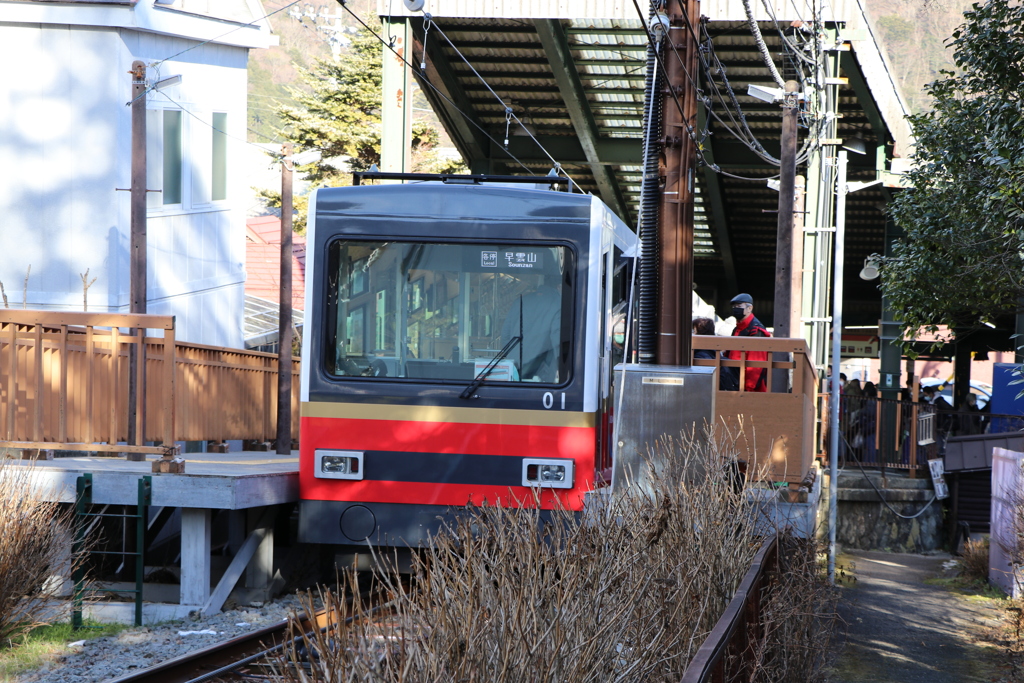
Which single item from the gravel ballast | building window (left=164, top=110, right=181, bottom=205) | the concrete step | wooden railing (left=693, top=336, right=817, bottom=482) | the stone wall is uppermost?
building window (left=164, top=110, right=181, bottom=205)

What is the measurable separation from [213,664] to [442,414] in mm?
2397

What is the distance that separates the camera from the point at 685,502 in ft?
20.2

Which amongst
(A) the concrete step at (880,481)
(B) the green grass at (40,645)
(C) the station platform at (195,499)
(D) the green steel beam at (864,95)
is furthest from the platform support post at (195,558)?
(D) the green steel beam at (864,95)

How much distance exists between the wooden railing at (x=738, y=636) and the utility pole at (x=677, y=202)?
182 centimetres

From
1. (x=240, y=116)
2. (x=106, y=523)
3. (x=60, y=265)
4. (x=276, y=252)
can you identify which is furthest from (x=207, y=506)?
(x=276, y=252)

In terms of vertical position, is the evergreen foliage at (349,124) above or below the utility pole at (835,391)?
above

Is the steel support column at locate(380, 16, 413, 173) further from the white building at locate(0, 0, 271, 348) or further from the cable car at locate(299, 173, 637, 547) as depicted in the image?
the cable car at locate(299, 173, 637, 547)


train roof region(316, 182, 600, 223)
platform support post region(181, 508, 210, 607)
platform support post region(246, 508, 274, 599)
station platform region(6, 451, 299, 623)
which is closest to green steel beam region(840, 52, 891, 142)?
train roof region(316, 182, 600, 223)

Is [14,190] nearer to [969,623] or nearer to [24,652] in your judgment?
[24,652]

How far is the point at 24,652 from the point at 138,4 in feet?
35.9

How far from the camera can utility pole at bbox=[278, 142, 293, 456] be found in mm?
14852

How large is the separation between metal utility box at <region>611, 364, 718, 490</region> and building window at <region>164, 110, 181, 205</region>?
11.6 meters

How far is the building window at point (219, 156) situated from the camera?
1875cm

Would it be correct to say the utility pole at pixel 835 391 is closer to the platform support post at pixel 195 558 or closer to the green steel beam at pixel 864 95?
the platform support post at pixel 195 558
